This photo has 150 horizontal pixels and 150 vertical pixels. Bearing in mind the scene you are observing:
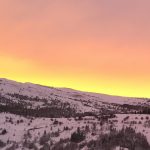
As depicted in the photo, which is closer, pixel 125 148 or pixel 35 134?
pixel 125 148

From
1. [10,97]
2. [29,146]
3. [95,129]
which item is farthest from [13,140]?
[10,97]

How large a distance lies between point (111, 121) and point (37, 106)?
77.9 ft

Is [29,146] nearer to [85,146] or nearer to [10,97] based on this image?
[85,146]

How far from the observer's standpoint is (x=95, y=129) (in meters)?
26.8

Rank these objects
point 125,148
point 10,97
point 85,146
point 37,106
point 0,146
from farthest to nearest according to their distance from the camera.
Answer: point 10,97 < point 37,106 < point 0,146 < point 85,146 < point 125,148

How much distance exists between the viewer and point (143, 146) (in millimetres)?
22625

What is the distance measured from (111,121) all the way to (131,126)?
2.54 metres

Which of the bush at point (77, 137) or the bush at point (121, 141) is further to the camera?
the bush at point (77, 137)

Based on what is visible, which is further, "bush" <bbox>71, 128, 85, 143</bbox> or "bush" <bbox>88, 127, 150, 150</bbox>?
"bush" <bbox>71, 128, 85, 143</bbox>

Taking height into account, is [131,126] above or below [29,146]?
above

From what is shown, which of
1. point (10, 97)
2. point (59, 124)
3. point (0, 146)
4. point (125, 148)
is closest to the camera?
point (125, 148)

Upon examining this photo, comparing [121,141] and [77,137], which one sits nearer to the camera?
[121,141]

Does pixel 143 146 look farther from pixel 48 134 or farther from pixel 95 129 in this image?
pixel 48 134

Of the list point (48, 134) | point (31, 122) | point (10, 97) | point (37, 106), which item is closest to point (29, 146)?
point (48, 134)
